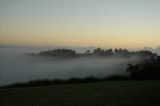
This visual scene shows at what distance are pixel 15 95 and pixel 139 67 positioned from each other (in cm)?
1388

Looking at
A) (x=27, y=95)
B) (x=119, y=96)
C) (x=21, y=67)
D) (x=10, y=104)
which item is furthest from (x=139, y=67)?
(x=21, y=67)

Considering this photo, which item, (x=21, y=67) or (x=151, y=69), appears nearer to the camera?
(x=151, y=69)

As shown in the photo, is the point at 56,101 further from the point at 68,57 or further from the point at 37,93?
the point at 68,57

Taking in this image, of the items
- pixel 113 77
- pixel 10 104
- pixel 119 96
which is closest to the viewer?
pixel 10 104

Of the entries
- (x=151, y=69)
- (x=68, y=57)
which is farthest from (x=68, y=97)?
(x=68, y=57)

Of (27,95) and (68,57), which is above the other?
(68,57)

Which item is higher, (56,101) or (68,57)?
(68,57)

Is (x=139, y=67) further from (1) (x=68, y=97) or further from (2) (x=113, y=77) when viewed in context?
(1) (x=68, y=97)

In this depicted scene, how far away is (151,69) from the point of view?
2280 cm

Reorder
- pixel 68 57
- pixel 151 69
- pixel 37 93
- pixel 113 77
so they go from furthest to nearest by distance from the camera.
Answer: pixel 68 57
pixel 113 77
pixel 151 69
pixel 37 93

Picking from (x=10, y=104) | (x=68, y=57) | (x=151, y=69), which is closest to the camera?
(x=10, y=104)

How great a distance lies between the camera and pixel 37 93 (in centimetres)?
1355

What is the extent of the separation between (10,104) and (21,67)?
30298 millimetres

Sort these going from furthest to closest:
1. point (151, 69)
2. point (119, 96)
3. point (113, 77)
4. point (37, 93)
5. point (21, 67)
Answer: point (21, 67) → point (113, 77) → point (151, 69) → point (37, 93) → point (119, 96)
